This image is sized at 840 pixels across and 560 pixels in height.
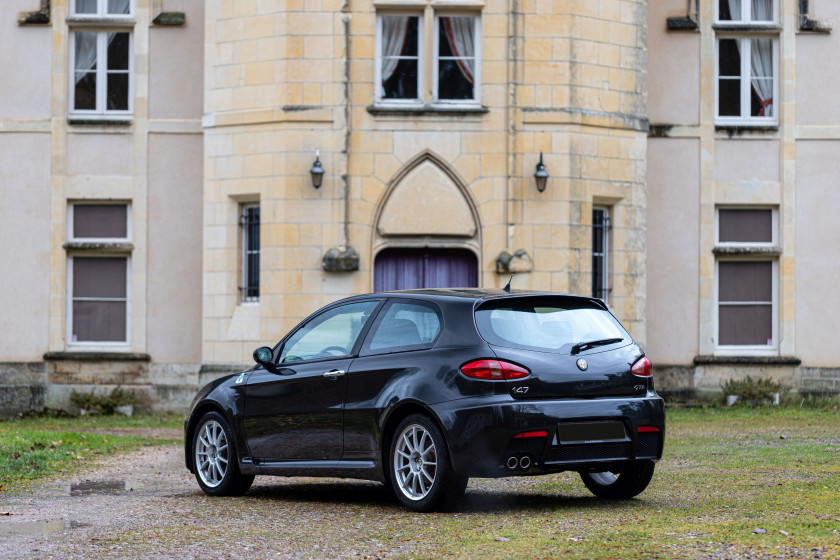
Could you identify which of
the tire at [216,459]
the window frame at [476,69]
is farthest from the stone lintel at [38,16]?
the tire at [216,459]

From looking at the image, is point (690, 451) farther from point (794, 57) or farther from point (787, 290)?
point (794, 57)

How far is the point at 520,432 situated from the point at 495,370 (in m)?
0.42

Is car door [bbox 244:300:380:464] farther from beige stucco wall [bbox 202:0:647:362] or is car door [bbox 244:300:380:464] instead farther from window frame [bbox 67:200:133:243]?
window frame [bbox 67:200:133:243]

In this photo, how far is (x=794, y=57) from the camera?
71.2 feet

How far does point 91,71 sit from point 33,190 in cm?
218

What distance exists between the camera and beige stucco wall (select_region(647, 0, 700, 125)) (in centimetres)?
2177

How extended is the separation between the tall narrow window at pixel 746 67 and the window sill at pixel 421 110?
487 centimetres

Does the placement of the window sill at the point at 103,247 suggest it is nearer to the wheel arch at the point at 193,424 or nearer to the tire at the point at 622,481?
the wheel arch at the point at 193,424

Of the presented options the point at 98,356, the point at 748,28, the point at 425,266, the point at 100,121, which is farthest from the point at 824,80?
the point at 98,356

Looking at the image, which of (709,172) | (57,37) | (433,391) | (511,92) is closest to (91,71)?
(57,37)

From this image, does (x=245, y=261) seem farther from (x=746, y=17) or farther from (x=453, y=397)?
(x=453, y=397)

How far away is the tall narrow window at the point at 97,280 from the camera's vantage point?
71.7 ft

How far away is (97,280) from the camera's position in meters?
22.0

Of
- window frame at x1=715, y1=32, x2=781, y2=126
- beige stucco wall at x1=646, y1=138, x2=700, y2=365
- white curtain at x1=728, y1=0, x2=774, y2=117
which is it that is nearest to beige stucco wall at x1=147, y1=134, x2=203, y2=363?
beige stucco wall at x1=646, y1=138, x2=700, y2=365
